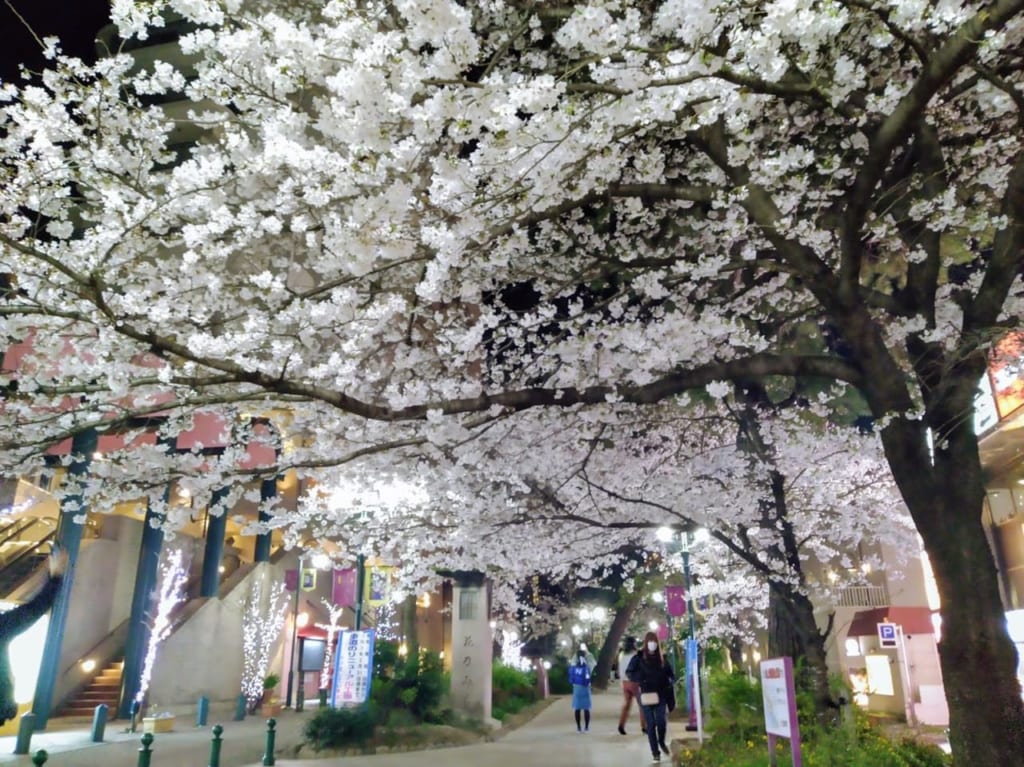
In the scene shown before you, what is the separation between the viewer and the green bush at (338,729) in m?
12.4

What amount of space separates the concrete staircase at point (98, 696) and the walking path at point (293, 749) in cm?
38

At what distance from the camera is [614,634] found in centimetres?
3012

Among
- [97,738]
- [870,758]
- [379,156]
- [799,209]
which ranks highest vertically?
[799,209]

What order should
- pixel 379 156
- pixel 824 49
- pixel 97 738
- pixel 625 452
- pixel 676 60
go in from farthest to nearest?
pixel 97 738, pixel 625 452, pixel 824 49, pixel 379 156, pixel 676 60

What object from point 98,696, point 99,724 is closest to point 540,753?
point 99,724

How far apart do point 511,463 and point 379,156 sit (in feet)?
18.0

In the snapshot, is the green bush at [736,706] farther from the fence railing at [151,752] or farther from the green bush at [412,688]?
the fence railing at [151,752]

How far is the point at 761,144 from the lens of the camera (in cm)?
731

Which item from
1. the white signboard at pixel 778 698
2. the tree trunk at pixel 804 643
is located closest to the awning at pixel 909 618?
the tree trunk at pixel 804 643

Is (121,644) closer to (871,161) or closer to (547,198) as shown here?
(547,198)

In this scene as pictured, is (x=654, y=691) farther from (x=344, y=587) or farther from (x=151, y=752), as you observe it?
(x=344, y=587)

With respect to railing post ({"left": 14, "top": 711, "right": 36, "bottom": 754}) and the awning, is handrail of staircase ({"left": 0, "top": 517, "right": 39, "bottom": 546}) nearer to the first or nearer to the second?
railing post ({"left": 14, "top": 711, "right": 36, "bottom": 754})

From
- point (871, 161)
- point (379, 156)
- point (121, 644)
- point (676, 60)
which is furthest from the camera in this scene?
point (121, 644)

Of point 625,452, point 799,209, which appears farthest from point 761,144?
point 625,452
